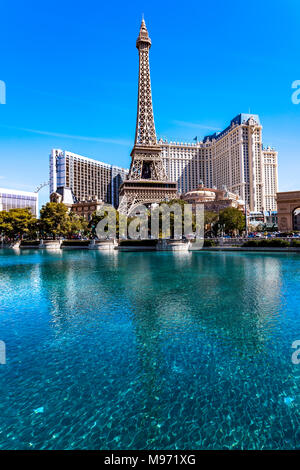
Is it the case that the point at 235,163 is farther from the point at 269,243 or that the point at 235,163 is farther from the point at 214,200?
the point at 269,243

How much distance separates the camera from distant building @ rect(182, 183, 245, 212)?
97.6 metres

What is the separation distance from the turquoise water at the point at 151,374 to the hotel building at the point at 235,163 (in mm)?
120863

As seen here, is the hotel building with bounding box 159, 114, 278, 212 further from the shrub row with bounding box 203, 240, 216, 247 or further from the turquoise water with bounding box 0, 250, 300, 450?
the turquoise water with bounding box 0, 250, 300, 450

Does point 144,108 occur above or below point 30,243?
above

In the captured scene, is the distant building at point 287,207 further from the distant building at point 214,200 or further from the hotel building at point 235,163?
the hotel building at point 235,163

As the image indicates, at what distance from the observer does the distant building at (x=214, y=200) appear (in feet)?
320

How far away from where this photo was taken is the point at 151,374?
8.49 metres

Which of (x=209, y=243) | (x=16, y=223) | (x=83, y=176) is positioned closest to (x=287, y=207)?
(x=209, y=243)

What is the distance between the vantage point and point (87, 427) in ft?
20.2

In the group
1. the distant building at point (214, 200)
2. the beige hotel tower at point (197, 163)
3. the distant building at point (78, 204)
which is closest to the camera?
the beige hotel tower at point (197, 163)

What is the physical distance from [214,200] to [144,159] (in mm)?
33917

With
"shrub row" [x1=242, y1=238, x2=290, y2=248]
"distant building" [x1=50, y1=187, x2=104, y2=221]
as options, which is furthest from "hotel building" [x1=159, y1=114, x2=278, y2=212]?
"shrub row" [x1=242, y1=238, x2=290, y2=248]

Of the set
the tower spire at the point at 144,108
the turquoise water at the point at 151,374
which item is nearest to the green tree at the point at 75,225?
the tower spire at the point at 144,108
